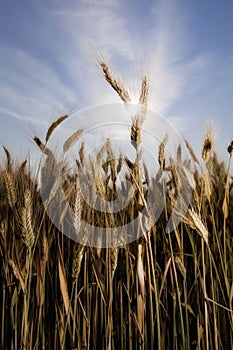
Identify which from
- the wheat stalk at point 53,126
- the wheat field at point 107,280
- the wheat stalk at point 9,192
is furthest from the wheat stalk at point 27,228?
the wheat stalk at point 53,126

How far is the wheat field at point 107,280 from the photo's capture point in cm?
120

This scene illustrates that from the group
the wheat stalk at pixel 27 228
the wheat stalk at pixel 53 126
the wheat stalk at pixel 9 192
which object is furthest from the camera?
the wheat stalk at pixel 53 126

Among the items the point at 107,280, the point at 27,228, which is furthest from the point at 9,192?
the point at 107,280

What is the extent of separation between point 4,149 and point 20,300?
77 cm

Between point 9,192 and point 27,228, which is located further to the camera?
point 9,192

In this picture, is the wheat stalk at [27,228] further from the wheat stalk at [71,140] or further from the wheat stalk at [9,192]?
the wheat stalk at [71,140]

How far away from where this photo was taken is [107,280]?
3.97 ft

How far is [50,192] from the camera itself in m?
1.29

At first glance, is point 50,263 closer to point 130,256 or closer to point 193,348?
point 130,256

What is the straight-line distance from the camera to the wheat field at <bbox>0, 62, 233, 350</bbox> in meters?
1.20

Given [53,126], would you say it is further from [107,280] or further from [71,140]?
[107,280]

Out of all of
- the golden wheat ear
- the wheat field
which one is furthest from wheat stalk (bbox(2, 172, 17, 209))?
the golden wheat ear

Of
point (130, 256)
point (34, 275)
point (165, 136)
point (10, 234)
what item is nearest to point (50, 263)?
point (34, 275)

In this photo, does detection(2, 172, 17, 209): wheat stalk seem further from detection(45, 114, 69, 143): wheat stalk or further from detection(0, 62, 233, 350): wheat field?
detection(45, 114, 69, 143): wheat stalk
